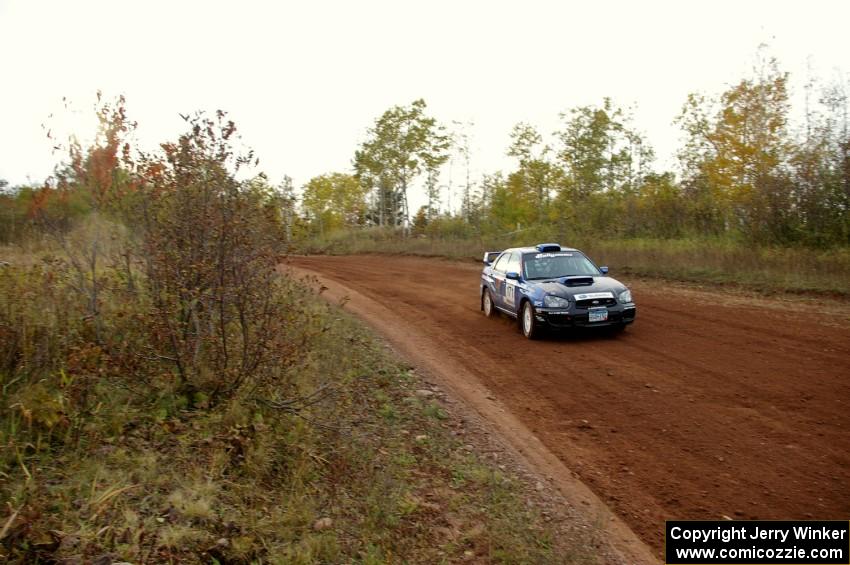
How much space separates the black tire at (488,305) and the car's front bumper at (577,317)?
2.72m

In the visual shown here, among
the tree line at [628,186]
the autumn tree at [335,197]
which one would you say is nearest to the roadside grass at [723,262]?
the tree line at [628,186]

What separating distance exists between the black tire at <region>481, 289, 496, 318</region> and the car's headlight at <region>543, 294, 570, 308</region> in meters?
2.64

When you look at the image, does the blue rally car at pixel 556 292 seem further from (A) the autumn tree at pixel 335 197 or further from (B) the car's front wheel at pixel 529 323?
(A) the autumn tree at pixel 335 197

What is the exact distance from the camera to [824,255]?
50.6 ft

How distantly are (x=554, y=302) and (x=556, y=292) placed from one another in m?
0.20

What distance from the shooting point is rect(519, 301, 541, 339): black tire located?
1095cm

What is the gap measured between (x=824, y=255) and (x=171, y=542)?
16789 millimetres

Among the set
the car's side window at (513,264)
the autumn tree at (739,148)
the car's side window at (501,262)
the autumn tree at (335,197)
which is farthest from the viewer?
the autumn tree at (335,197)

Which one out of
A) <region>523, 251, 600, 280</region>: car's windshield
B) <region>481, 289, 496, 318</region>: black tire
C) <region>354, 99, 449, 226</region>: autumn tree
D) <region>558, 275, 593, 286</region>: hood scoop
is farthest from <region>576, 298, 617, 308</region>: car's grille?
<region>354, 99, 449, 226</region>: autumn tree

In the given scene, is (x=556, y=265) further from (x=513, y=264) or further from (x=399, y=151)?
(x=399, y=151)

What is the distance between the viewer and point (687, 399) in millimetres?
7262

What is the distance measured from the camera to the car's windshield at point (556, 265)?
11.8m

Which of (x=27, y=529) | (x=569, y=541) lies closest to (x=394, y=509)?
(x=569, y=541)

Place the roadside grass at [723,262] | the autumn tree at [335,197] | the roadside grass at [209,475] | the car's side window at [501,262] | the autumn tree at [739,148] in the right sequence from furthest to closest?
1. the autumn tree at [335,197]
2. the autumn tree at [739,148]
3. the roadside grass at [723,262]
4. the car's side window at [501,262]
5. the roadside grass at [209,475]
